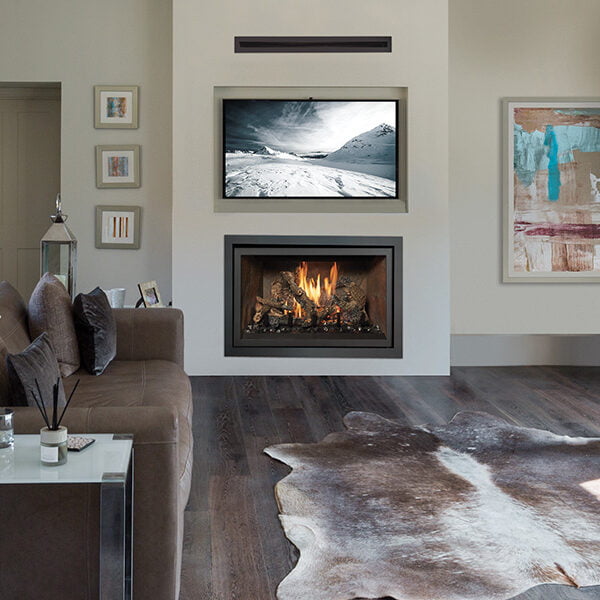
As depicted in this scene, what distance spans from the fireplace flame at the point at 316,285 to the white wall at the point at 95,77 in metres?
1.11

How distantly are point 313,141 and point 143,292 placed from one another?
5.77 feet

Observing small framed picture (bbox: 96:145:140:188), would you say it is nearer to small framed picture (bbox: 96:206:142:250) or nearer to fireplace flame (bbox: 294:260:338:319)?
small framed picture (bbox: 96:206:142:250)

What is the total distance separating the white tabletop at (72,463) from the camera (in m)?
1.63

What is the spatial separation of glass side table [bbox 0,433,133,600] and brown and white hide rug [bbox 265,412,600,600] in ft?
2.19

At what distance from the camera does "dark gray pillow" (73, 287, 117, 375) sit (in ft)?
10.7

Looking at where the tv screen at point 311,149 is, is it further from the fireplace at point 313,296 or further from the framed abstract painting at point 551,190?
the framed abstract painting at point 551,190

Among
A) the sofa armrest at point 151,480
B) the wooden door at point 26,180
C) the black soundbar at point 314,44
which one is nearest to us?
the sofa armrest at point 151,480

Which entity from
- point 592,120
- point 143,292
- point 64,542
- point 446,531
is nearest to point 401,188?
point 592,120

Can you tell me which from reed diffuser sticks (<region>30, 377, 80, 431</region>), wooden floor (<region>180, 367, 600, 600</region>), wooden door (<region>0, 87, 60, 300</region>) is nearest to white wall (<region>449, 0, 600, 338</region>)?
wooden floor (<region>180, 367, 600, 600</region>)

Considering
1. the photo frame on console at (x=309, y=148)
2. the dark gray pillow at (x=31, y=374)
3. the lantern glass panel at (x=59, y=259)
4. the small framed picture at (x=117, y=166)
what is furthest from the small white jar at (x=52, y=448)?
the small framed picture at (x=117, y=166)

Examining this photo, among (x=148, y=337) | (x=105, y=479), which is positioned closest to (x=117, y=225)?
(x=148, y=337)

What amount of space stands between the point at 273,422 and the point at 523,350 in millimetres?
2676

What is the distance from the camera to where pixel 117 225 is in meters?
5.77

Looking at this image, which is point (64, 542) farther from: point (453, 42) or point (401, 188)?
point (453, 42)
